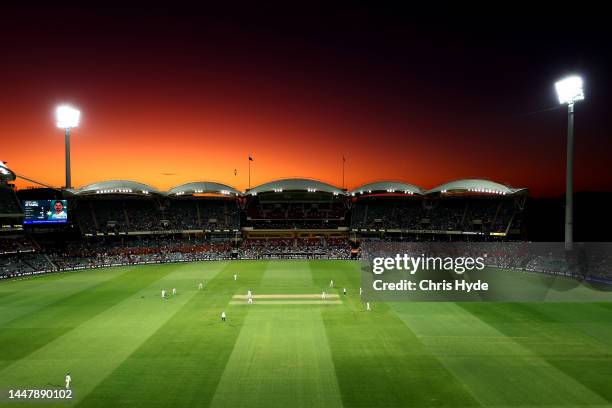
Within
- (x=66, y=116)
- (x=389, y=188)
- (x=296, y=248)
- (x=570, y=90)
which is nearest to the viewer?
(x=570, y=90)

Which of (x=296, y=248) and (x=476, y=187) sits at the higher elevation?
(x=476, y=187)

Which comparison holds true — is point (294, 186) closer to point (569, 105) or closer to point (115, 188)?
point (115, 188)

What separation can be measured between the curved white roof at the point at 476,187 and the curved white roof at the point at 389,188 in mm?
3986

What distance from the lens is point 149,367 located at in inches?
703

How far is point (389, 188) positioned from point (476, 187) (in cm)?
1265

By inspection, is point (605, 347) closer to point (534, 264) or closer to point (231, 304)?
point (231, 304)

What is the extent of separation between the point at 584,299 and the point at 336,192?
42.1 meters

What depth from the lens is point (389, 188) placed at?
65.1 meters

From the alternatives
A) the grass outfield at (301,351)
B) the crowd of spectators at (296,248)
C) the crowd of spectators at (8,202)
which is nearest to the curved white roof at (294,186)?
the crowd of spectators at (296,248)

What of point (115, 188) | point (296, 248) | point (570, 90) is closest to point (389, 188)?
point (296, 248)

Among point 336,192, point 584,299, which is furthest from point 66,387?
point 336,192

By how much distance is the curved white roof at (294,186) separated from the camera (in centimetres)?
6669

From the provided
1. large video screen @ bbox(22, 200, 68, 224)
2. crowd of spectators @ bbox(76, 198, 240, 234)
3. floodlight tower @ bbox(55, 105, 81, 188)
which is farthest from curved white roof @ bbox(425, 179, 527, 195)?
floodlight tower @ bbox(55, 105, 81, 188)

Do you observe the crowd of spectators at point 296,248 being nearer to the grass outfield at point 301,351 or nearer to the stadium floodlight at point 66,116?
the grass outfield at point 301,351
